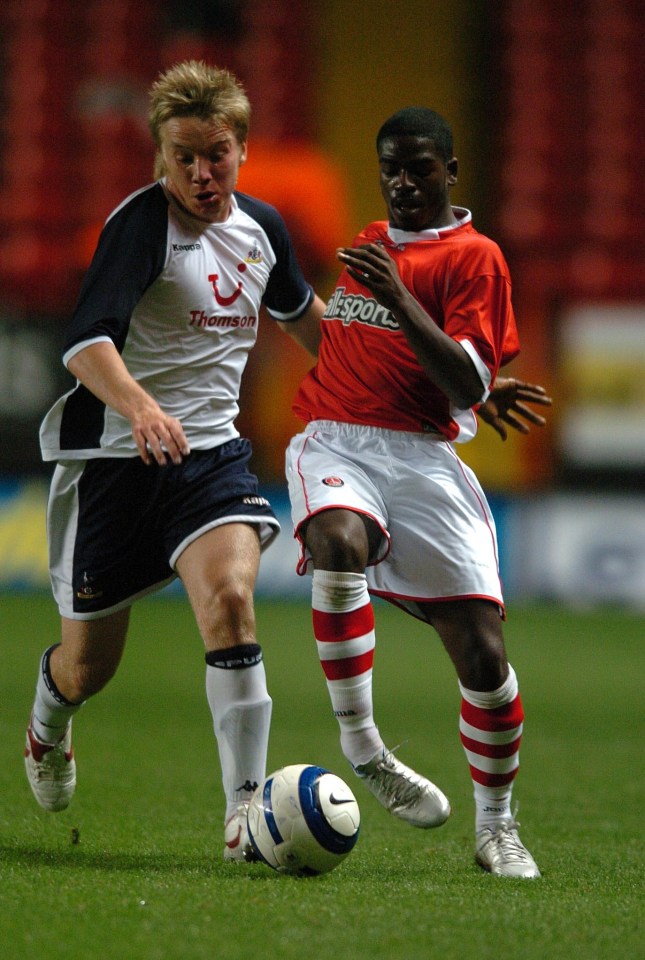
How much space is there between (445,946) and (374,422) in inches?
68.8

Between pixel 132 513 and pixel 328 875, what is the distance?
1.22m

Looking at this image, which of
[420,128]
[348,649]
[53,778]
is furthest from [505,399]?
[53,778]

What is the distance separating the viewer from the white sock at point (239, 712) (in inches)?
158

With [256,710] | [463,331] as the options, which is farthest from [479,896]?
[463,331]

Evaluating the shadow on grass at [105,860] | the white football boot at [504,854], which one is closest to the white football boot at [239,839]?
the shadow on grass at [105,860]

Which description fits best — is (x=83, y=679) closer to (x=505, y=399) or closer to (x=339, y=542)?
(x=339, y=542)

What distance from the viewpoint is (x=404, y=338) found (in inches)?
169

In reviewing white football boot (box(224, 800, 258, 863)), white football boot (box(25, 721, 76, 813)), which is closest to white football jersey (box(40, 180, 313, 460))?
white football boot (box(25, 721, 76, 813))

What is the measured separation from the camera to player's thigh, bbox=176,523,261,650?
3.98m

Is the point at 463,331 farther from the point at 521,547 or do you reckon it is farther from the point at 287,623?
the point at 521,547

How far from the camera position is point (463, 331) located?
4.10 m

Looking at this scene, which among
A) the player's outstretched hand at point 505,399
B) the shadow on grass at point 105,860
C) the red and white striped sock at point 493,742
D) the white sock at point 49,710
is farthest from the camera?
the player's outstretched hand at point 505,399

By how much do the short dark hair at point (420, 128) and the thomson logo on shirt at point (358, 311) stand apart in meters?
0.46

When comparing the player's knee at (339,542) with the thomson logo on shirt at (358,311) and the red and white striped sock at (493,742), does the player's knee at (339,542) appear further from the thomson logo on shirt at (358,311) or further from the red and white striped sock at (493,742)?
the thomson logo on shirt at (358,311)
